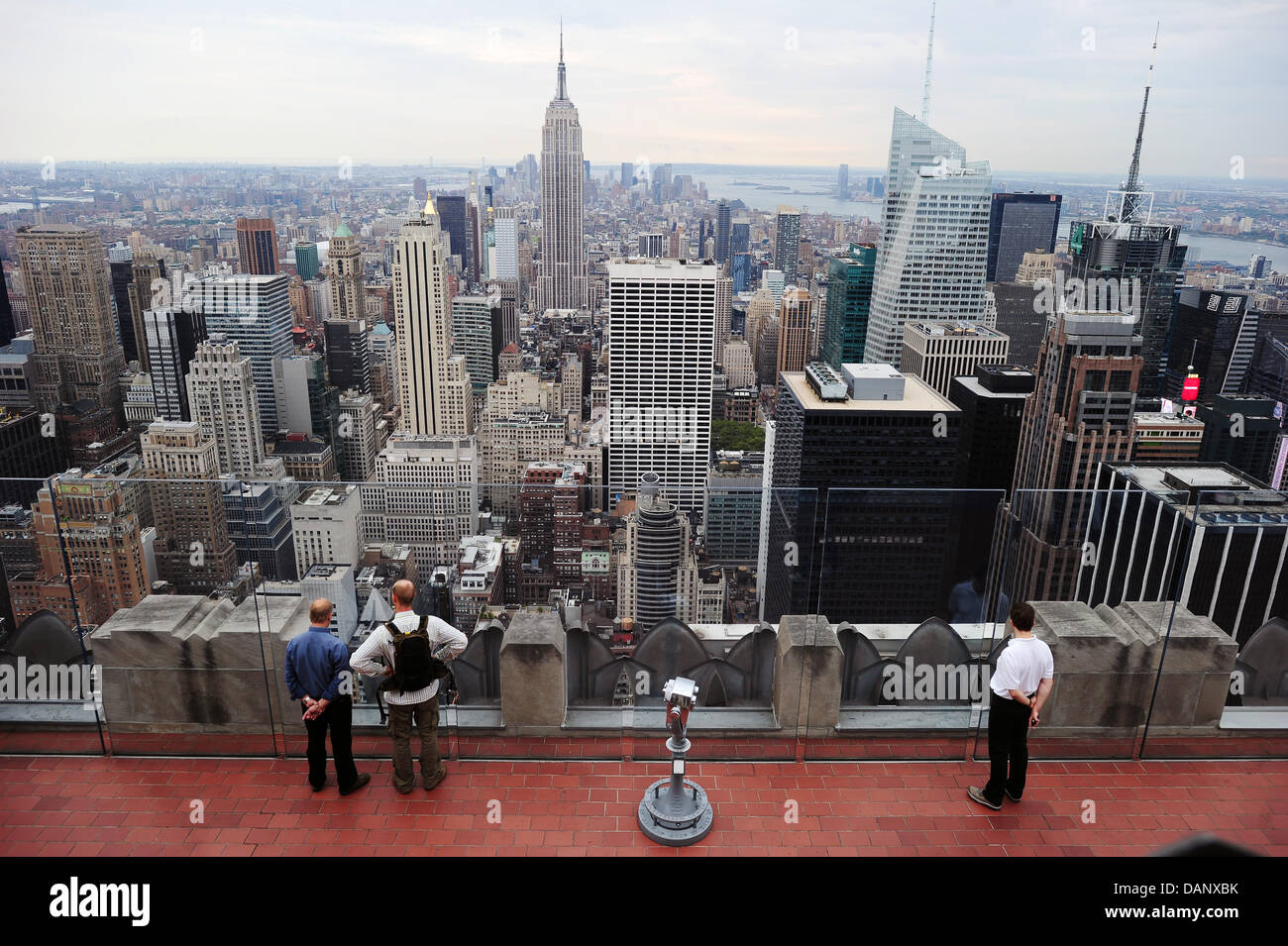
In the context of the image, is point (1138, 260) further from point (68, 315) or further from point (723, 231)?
point (68, 315)

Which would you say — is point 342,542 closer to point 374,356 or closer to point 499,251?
point 374,356

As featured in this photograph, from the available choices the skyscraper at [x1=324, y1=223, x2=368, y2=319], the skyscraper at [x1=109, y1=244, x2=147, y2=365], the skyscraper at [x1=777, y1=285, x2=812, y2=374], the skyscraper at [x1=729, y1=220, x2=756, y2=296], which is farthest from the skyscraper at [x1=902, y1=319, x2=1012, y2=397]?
the skyscraper at [x1=109, y1=244, x2=147, y2=365]

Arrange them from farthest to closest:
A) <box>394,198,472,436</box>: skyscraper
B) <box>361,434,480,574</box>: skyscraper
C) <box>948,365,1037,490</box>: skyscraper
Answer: <box>394,198,472,436</box>: skyscraper → <box>948,365,1037,490</box>: skyscraper → <box>361,434,480,574</box>: skyscraper

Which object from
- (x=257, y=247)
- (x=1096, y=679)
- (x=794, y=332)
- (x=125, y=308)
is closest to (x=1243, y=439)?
(x=794, y=332)

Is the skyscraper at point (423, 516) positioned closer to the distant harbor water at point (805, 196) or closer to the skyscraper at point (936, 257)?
the distant harbor water at point (805, 196)

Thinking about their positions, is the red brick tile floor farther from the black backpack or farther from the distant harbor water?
the distant harbor water

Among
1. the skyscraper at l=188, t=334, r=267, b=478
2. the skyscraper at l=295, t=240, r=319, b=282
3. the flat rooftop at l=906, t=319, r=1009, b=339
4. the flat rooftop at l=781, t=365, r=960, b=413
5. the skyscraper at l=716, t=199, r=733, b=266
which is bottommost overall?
the skyscraper at l=188, t=334, r=267, b=478
